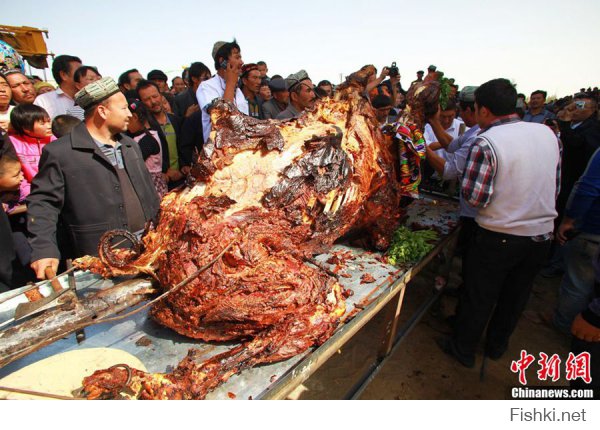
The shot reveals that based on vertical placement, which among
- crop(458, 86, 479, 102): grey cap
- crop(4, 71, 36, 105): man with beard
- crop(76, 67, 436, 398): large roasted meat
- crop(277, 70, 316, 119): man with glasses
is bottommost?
crop(76, 67, 436, 398): large roasted meat

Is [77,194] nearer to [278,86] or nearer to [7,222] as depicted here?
[7,222]

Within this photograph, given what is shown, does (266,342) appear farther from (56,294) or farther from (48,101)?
(48,101)

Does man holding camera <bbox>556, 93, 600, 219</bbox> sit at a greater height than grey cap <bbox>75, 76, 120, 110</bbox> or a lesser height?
lesser

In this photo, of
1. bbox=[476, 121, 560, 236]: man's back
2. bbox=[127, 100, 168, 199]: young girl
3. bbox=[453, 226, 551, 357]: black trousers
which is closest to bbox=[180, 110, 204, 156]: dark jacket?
bbox=[127, 100, 168, 199]: young girl

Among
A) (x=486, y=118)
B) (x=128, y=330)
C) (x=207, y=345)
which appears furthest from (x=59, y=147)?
(x=486, y=118)

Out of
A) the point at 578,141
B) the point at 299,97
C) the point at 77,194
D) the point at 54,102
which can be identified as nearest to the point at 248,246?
the point at 77,194

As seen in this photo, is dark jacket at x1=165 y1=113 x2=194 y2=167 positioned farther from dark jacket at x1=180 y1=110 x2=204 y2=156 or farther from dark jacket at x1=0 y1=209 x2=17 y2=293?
dark jacket at x1=0 y1=209 x2=17 y2=293

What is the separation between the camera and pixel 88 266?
213 cm

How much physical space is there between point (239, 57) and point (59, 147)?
273 centimetres

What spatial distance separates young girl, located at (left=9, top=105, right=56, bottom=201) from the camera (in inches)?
127

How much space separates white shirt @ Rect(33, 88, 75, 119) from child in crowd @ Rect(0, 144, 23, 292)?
2192mm

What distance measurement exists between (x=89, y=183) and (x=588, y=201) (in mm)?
4940

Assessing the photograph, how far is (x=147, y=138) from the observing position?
13.6ft

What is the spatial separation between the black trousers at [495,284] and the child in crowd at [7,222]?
411 centimetres
